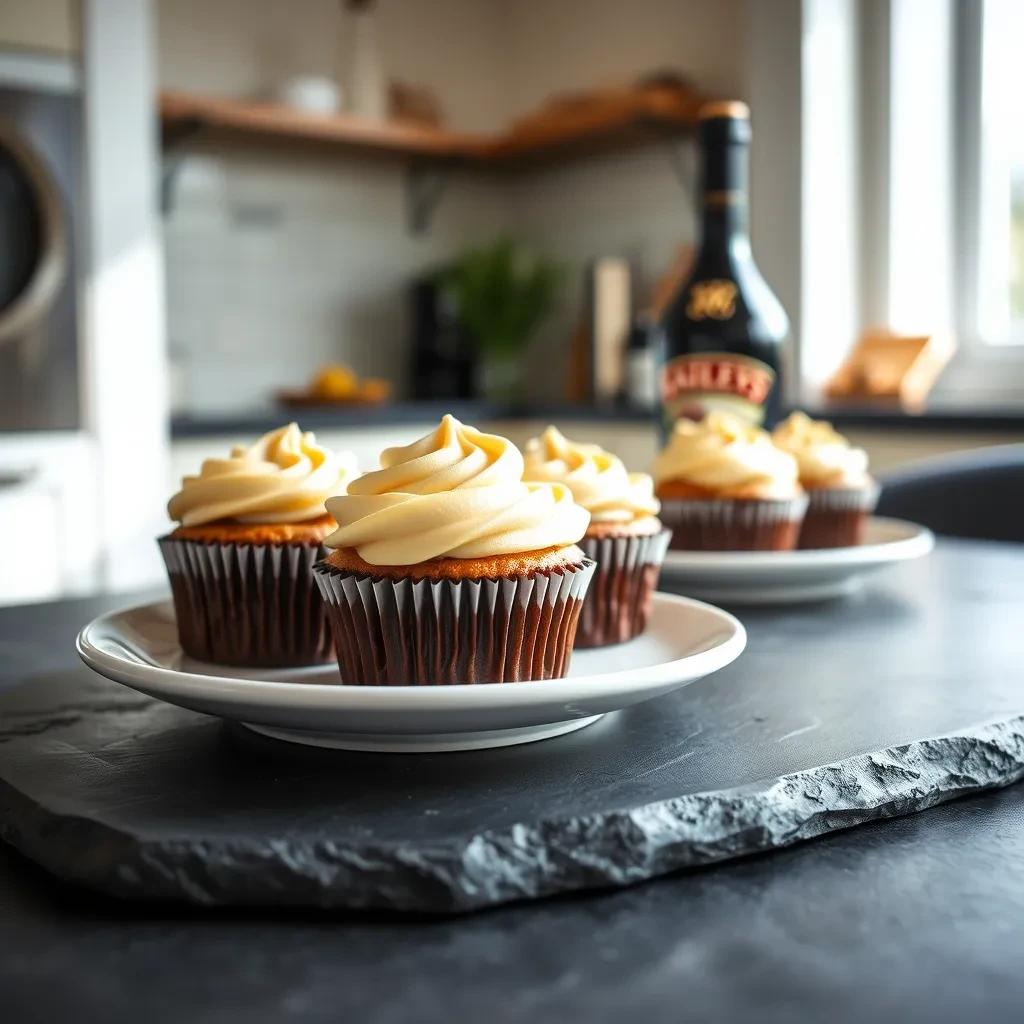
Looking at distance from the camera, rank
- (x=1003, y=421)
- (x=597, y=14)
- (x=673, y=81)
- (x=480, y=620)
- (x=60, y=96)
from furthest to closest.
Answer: (x=597, y=14)
(x=673, y=81)
(x=60, y=96)
(x=1003, y=421)
(x=480, y=620)

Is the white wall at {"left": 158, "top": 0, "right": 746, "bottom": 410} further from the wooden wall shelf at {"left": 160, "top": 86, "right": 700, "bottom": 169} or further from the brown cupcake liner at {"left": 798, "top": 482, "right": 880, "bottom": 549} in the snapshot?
the brown cupcake liner at {"left": 798, "top": 482, "right": 880, "bottom": 549}

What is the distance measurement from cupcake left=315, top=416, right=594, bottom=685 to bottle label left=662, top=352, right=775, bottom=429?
0.62 meters

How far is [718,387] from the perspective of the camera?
1327mm

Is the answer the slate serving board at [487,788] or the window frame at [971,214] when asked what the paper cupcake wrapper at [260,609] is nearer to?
the slate serving board at [487,788]

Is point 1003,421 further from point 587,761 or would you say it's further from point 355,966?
point 355,966

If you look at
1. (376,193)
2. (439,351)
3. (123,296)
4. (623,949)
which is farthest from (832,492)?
(376,193)

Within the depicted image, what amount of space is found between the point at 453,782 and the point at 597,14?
12.4ft

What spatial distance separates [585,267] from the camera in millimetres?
4133

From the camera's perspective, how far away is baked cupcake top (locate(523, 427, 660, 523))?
2.98ft

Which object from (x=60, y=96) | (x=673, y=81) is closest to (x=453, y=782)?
(x=60, y=96)

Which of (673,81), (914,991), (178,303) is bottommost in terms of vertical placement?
(914,991)

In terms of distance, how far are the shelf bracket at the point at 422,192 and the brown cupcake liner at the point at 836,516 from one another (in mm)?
3221

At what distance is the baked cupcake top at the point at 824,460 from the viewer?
124 centimetres

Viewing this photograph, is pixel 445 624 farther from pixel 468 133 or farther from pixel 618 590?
pixel 468 133
